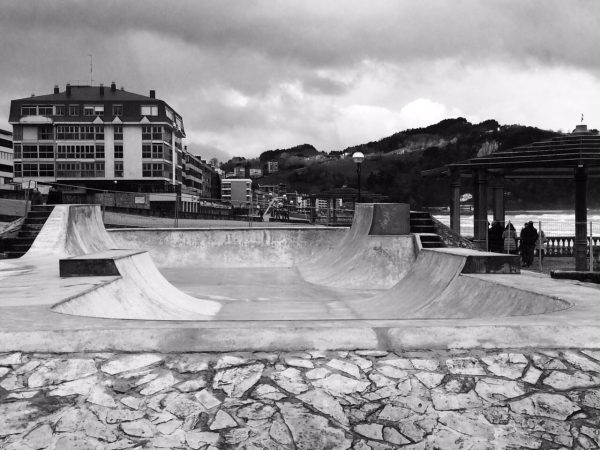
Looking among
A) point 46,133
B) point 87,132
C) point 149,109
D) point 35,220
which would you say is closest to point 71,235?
point 35,220

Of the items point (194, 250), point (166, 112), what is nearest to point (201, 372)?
point (194, 250)

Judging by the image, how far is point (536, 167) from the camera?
18.3 metres

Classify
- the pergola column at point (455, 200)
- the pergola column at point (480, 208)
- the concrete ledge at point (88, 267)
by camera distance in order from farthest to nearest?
the pergola column at point (455, 200), the pergola column at point (480, 208), the concrete ledge at point (88, 267)

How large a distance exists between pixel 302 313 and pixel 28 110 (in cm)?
6967

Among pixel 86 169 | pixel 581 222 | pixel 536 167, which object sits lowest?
pixel 581 222

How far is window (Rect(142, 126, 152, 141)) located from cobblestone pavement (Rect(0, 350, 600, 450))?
222 ft

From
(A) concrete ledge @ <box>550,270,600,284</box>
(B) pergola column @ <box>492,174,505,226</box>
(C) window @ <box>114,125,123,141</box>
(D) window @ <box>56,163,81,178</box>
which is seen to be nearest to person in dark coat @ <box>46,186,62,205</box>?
(B) pergola column @ <box>492,174,505,226</box>

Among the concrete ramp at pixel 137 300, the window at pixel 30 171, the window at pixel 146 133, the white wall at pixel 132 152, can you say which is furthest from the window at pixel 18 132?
the concrete ramp at pixel 137 300

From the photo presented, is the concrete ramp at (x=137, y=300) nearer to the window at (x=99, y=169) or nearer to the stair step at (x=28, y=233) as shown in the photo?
the stair step at (x=28, y=233)

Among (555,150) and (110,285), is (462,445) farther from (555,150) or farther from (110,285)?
(555,150)

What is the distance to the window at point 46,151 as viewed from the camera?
2689 inches

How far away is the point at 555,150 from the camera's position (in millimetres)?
16484

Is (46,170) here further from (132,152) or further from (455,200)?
(455,200)

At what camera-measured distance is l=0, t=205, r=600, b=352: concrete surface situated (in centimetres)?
418
